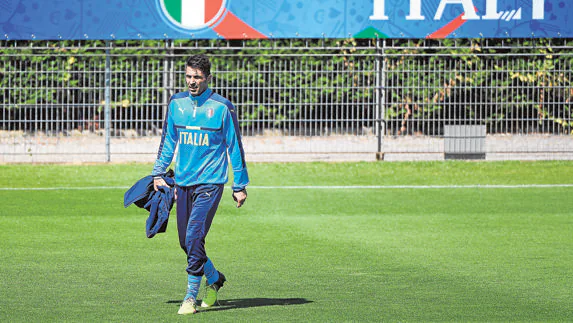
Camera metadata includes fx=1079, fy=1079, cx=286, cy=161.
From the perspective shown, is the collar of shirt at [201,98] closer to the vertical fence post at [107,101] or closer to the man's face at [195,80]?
the man's face at [195,80]

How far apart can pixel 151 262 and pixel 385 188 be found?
7.27m

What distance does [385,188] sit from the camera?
1644 cm

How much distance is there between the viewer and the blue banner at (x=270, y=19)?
19750 mm

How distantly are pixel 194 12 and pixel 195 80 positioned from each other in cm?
1290

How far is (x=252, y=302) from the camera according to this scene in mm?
7754

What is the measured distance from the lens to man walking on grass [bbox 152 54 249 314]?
7.30 meters

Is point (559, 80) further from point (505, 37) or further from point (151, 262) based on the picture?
point (151, 262)

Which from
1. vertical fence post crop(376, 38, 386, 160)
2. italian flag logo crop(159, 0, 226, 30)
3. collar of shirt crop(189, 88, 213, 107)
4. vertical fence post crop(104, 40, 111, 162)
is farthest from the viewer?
vertical fence post crop(376, 38, 386, 160)

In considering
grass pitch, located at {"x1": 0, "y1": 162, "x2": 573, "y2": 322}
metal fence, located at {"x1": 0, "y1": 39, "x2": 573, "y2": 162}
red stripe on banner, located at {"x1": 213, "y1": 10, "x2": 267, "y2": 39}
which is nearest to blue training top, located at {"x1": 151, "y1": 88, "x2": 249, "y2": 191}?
grass pitch, located at {"x1": 0, "y1": 162, "x2": 573, "y2": 322}

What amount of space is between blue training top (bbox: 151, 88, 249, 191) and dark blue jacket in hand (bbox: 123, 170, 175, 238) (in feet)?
0.60

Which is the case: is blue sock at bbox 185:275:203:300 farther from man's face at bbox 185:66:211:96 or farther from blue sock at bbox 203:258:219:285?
man's face at bbox 185:66:211:96

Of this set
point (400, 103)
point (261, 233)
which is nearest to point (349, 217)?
point (261, 233)

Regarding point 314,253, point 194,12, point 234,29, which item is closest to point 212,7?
point 194,12

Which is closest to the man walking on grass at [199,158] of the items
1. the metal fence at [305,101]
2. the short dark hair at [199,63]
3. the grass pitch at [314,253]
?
the short dark hair at [199,63]
